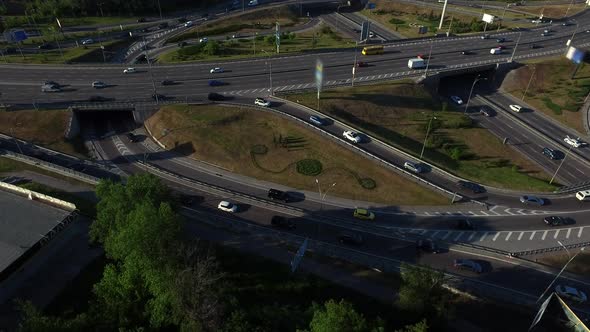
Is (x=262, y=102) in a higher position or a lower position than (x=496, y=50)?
lower

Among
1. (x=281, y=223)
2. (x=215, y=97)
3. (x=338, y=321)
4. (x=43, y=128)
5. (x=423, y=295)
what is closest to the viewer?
(x=338, y=321)

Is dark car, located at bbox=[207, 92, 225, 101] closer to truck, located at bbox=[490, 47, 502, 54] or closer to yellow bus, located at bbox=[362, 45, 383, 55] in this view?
yellow bus, located at bbox=[362, 45, 383, 55]

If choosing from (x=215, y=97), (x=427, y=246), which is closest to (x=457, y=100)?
(x=427, y=246)

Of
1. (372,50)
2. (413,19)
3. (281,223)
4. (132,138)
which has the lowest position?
(281,223)

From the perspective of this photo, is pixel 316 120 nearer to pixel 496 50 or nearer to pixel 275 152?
pixel 275 152

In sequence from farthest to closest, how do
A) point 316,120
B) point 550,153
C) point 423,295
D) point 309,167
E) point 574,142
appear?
point 574,142 → point 550,153 → point 316,120 → point 309,167 → point 423,295

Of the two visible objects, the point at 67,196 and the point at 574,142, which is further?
the point at 574,142

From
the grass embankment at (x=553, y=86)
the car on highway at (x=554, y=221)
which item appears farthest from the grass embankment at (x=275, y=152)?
the grass embankment at (x=553, y=86)

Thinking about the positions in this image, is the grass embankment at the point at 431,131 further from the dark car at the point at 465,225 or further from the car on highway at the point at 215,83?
the car on highway at the point at 215,83
